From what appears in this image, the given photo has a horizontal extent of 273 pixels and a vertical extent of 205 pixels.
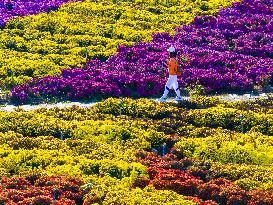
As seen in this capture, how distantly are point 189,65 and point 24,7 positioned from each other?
1460 centimetres

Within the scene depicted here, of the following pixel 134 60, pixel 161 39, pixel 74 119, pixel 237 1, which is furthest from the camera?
pixel 237 1

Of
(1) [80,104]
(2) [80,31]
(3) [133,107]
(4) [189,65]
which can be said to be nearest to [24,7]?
(2) [80,31]

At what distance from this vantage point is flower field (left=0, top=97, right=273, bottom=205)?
969 inches

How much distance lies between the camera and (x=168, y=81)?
34000 mm

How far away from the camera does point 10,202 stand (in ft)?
77.9

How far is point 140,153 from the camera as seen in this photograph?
92.3 feet

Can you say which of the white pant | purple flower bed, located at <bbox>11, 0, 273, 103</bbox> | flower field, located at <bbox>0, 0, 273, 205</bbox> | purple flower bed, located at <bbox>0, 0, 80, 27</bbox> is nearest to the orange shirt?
the white pant

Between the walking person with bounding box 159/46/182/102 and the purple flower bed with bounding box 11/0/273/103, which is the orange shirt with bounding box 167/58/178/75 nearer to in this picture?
the walking person with bounding box 159/46/182/102

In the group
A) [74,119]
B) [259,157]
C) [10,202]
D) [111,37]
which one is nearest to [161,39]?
[111,37]

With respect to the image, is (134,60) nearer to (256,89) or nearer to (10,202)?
(256,89)

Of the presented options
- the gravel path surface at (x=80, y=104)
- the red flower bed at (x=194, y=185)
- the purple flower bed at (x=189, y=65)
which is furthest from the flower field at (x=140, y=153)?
the purple flower bed at (x=189, y=65)

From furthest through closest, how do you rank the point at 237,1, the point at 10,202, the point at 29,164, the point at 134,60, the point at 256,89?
the point at 237,1
the point at 134,60
the point at 256,89
the point at 29,164
the point at 10,202

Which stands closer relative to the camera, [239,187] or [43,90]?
[239,187]

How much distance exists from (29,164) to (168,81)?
9165 mm
